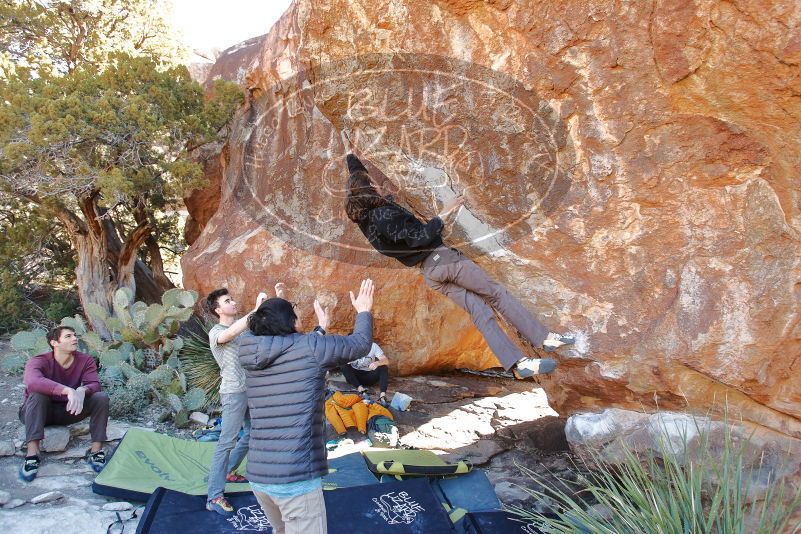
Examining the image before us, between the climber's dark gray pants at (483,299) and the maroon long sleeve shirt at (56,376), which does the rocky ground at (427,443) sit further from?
the climber's dark gray pants at (483,299)

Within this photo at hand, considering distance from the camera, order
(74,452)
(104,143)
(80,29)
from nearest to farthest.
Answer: (74,452), (104,143), (80,29)

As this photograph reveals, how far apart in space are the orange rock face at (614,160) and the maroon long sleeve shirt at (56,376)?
2.87 m

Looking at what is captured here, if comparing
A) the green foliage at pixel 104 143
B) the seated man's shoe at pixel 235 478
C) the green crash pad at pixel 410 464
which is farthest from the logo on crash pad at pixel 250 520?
the green foliage at pixel 104 143

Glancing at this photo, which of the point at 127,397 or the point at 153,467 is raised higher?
the point at 127,397

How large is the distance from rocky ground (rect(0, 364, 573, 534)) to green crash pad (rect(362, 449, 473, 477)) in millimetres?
402

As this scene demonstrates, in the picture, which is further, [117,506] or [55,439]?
[55,439]

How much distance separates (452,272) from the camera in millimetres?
4387

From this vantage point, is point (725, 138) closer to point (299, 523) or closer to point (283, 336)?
point (283, 336)

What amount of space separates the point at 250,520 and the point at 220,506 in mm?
225

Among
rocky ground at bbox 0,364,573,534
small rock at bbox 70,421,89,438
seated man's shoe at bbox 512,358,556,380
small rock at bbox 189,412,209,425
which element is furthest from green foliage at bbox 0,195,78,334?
seated man's shoe at bbox 512,358,556,380

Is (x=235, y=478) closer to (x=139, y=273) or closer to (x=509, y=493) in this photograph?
(x=509, y=493)

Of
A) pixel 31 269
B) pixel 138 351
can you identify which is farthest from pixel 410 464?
pixel 31 269

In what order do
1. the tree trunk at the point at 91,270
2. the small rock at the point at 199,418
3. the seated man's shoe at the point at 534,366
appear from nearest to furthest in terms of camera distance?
1. the seated man's shoe at the point at 534,366
2. the small rock at the point at 199,418
3. the tree trunk at the point at 91,270

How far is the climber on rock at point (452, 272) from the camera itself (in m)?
4.23
